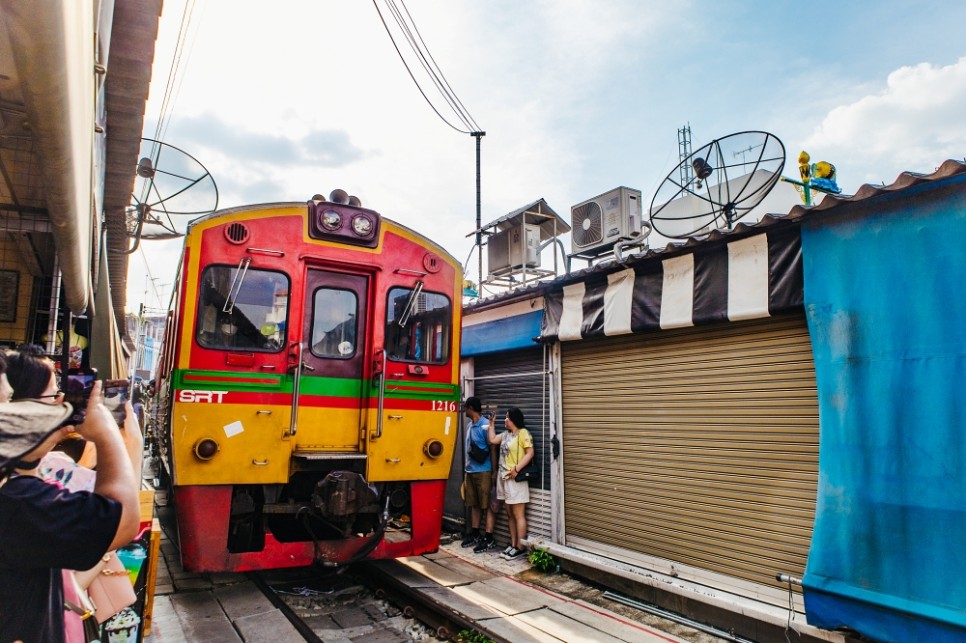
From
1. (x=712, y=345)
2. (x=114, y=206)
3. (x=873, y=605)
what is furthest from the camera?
(x=114, y=206)

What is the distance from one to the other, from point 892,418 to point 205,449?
5.17m

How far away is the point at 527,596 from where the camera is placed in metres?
5.80

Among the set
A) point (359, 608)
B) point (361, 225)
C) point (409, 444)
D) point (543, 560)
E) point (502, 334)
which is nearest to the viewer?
point (359, 608)

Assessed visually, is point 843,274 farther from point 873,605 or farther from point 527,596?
point 527,596

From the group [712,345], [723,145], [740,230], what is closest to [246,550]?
[712,345]

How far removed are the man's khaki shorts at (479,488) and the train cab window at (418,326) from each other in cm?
208

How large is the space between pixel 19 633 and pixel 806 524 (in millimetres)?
4859

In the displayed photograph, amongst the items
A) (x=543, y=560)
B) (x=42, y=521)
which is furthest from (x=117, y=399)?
(x=543, y=560)

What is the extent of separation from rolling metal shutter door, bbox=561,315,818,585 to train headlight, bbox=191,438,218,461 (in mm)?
3840

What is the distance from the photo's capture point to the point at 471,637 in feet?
15.4

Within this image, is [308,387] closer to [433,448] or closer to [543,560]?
[433,448]

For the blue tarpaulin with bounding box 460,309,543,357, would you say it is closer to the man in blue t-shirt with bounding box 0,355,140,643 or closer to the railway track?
the railway track

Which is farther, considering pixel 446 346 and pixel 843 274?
pixel 446 346

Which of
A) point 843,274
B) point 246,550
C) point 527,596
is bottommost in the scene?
point 527,596
